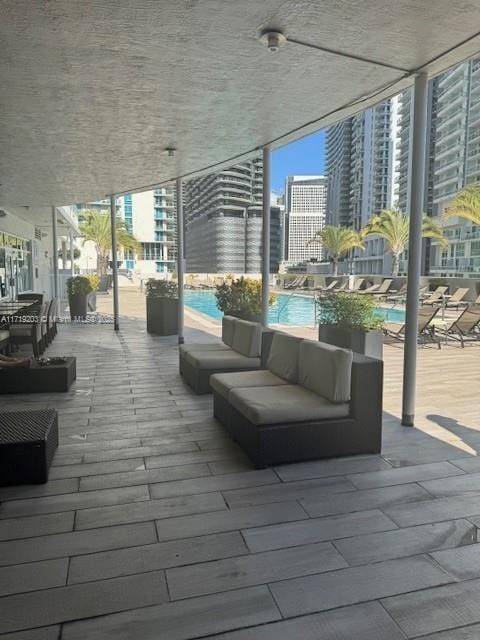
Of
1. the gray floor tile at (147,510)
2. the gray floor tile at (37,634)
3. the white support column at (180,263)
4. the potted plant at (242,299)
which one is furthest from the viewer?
the white support column at (180,263)

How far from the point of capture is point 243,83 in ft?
12.9

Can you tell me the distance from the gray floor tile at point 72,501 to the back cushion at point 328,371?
4.45ft

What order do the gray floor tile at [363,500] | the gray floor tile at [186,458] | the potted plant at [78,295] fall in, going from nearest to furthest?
1. the gray floor tile at [363,500]
2. the gray floor tile at [186,458]
3. the potted plant at [78,295]

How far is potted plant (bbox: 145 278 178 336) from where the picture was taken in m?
9.72

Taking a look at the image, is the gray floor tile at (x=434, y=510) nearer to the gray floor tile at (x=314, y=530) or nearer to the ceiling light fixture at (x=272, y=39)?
the gray floor tile at (x=314, y=530)

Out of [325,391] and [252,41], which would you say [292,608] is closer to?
[325,391]

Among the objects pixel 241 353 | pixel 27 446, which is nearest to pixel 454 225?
pixel 241 353

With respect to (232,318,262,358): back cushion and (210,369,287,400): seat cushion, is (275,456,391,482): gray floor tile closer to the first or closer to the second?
(210,369,287,400): seat cushion

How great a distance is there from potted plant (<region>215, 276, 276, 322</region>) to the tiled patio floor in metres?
3.63

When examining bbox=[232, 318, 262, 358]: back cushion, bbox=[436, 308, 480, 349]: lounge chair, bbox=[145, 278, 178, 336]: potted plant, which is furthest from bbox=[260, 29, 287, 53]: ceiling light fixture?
bbox=[145, 278, 178, 336]: potted plant

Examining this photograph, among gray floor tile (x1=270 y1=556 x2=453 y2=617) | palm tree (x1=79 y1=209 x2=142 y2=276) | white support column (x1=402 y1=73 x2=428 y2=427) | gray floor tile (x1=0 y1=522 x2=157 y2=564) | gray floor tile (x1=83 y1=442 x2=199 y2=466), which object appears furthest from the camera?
palm tree (x1=79 y1=209 x2=142 y2=276)

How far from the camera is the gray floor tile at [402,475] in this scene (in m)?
2.93

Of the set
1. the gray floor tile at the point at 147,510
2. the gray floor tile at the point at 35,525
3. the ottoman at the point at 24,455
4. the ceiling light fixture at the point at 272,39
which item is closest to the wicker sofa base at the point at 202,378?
the ottoman at the point at 24,455

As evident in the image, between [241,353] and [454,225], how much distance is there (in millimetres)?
45256
